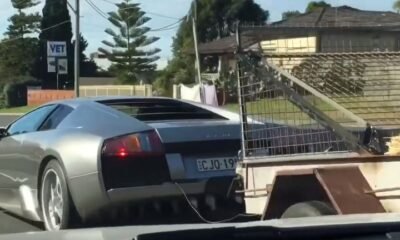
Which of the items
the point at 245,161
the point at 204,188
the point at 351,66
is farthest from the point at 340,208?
the point at 204,188

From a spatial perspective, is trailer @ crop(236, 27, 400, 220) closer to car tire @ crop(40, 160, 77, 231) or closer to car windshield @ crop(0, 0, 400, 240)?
car windshield @ crop(0, 0, 400, 240)

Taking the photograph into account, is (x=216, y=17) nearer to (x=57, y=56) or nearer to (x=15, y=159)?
(x=57, y=56)

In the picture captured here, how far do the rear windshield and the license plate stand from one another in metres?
0.67

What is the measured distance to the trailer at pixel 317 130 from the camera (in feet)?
16.2

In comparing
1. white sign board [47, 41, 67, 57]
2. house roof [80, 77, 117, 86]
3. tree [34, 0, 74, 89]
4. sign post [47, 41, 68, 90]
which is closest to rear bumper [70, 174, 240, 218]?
sign post [47, 41, 68, 90]

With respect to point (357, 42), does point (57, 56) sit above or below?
above

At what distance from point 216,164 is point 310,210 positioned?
1943 mm

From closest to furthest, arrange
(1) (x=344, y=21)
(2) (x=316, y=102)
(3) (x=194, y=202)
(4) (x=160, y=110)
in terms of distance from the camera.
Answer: (2) (x=316, y=102) < (3) (x=194, y=202) < (4) (x=160, y=110) < (1) (x=344, y=21)

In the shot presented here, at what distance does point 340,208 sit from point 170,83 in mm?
49877

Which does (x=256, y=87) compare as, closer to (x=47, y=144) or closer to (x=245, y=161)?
(x=245, y=161)

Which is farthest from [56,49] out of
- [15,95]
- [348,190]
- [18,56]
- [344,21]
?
[348,190]

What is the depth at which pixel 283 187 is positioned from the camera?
5.43 meters

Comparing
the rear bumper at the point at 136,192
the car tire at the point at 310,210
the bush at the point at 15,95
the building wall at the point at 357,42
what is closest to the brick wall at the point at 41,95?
the bush at the point at 15,95

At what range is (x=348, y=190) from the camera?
4934mm
